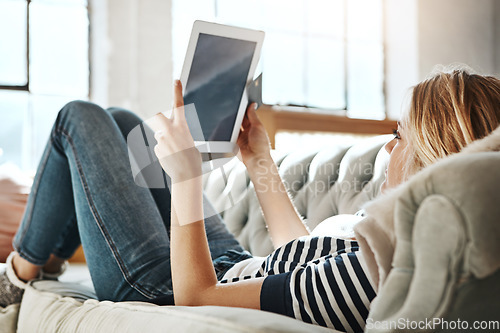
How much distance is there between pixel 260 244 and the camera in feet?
4.67

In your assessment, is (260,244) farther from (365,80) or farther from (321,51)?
(365,80)

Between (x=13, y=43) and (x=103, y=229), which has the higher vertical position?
(x=13, y=43)

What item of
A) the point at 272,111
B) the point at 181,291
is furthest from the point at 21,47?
the point at 181,291

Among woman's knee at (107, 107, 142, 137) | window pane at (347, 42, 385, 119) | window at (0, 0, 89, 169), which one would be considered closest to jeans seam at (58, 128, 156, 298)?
woman's knee at (107, 107, 142, 137)

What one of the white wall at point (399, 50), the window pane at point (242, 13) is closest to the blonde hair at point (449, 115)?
the window pane at point (242, 13)

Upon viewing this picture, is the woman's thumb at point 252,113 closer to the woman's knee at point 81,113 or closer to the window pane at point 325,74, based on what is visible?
the woman's knee at point 81,113

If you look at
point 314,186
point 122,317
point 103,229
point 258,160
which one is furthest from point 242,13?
point 122,317

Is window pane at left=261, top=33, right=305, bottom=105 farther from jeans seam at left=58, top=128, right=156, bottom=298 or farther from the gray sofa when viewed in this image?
jeans seam at left=58, top=128, right=156, bottom=298

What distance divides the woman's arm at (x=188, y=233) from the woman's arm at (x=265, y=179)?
329 mm

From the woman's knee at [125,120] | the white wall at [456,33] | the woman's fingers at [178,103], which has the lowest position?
the woman's knee at [125,120]

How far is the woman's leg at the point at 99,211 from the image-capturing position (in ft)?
3.19

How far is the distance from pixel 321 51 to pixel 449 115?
377 cm

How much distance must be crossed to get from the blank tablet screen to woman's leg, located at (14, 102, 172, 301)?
20 cm

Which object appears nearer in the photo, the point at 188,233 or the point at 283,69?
the point at 188,233
